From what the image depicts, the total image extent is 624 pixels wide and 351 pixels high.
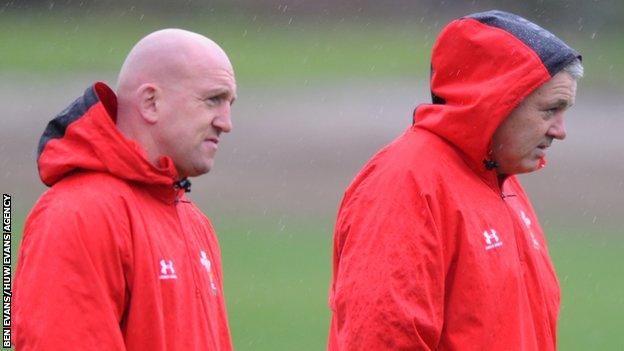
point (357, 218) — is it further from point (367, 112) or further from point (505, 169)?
point (367, 112)

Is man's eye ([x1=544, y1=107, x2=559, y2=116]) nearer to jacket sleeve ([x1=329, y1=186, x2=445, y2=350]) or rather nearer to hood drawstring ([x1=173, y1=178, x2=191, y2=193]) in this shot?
jacket sleeve ([x1=329, y1=186, x2=445, y2=350])

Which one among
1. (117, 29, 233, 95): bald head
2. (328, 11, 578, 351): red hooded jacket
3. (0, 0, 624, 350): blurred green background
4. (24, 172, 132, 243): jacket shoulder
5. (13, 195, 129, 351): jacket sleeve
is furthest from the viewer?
(0, 0, 624, 350): blurred green background

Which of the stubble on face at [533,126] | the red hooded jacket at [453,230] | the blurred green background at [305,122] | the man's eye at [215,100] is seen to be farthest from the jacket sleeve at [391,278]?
the blurred green background at [305,122]

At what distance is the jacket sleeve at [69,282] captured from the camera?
4.12 meters

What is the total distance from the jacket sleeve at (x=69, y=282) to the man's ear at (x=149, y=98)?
0.46 m

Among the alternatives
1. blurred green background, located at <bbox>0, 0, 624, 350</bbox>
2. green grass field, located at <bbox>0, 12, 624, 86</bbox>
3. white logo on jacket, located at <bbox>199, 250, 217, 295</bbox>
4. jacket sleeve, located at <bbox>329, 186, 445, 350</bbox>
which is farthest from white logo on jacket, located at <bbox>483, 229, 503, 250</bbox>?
green grass field, located at <bbox>0, 12, 624, 86</bbox>

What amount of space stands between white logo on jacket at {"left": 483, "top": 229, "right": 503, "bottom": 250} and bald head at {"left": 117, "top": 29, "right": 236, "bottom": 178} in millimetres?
922

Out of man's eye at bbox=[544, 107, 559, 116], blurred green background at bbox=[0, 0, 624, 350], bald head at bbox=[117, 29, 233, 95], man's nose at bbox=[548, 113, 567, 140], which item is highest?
bald head at bbox=[117, 29, 233, 95]

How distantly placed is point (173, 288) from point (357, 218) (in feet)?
2.14

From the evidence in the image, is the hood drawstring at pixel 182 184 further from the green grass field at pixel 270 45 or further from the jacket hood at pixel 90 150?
the green grass field at pixel 270 45

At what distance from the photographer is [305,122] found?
21.7 m

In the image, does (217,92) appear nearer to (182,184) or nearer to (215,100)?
(215,100)

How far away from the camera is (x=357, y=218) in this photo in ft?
15.3

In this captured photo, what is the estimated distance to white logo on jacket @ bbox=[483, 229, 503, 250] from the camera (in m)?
4.71
